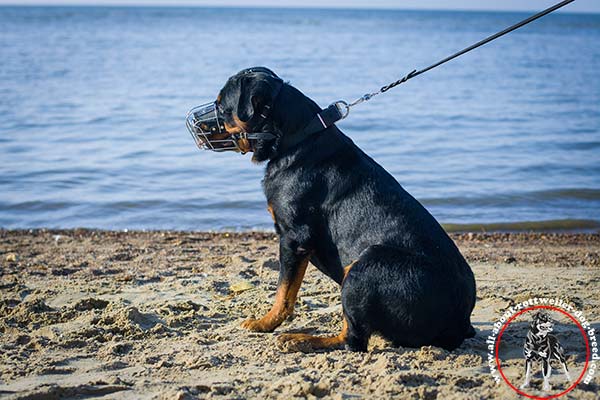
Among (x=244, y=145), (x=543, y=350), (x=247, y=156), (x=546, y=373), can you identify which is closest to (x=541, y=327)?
(x=543, y=350)

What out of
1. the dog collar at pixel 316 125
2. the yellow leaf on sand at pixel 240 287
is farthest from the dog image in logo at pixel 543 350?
the yellow leaf on sand at pixel 240 287

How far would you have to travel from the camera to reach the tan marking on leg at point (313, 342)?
4387mm

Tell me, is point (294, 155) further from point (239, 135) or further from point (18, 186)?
point (18, 186)

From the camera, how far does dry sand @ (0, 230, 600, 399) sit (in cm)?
374

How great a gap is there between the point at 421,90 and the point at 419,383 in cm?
1946

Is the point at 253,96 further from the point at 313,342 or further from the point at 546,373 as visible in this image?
the point at 546,373

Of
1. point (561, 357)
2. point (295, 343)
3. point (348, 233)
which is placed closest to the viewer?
point (561, 357)

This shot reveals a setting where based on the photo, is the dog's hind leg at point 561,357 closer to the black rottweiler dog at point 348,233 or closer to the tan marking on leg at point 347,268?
the black rottweiler dog at point 348,233

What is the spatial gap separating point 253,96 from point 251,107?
73mm

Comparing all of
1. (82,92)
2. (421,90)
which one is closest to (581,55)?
(421,90)

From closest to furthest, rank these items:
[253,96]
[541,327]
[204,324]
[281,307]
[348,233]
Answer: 1. [541,327]
2. [348,233]
3. [253,96]
4. [281,307]
5. [204,324]

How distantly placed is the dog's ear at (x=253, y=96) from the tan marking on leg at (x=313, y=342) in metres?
1.47

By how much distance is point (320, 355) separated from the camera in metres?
4.22

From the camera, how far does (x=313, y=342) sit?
14.5 feet
